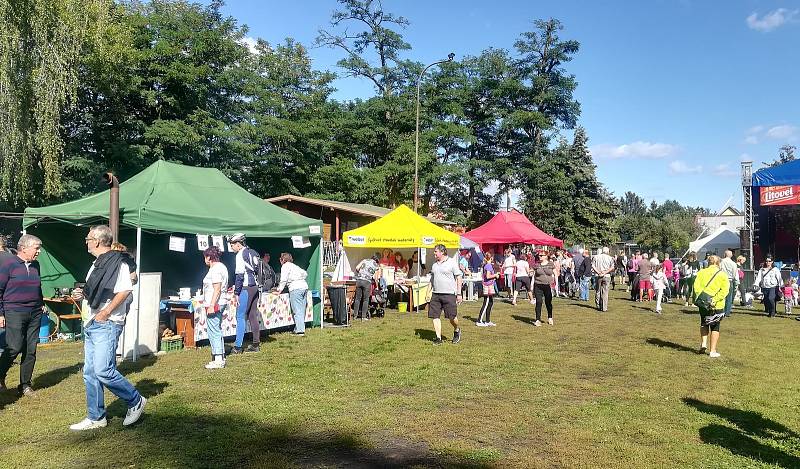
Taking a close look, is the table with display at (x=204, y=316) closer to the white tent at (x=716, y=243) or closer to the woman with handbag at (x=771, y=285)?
the woman with handbag at (x=771, y=285)

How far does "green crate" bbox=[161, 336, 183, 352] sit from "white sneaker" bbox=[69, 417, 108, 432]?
3.81 meters

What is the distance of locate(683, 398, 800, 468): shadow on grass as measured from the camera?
468 centimetres

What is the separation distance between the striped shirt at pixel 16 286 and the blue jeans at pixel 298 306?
4.96m

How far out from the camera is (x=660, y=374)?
7.79 metres

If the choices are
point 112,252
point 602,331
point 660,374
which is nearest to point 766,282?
point 602,331

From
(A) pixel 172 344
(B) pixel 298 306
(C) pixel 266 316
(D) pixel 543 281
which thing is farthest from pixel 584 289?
(A) pixel 172 344

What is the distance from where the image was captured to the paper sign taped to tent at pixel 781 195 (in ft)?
74.0

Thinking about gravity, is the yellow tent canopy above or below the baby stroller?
above

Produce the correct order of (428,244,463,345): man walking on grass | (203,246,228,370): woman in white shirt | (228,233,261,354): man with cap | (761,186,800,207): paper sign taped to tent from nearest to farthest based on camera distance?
(203,246,228,370): woman in white shirt
(228,233,261,354): man with cap
(428,244,463,345): man walking on grass
(761,186,800,207): paper sign taped to tent

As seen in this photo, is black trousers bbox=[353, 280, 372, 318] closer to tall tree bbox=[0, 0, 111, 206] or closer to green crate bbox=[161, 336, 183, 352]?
green crate bbox=[161, 336, 183, 352]

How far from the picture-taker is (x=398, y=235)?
15.5 metres

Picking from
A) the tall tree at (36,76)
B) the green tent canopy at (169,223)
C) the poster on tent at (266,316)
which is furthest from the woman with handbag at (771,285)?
the tall tree at (36,76)

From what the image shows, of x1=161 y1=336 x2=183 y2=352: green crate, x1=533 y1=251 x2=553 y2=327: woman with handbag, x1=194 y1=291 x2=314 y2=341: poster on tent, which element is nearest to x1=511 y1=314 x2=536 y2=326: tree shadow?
x1=533 y1=251 x2=553 y2=327: woman with handbag

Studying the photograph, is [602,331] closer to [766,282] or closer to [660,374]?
[660,374]
